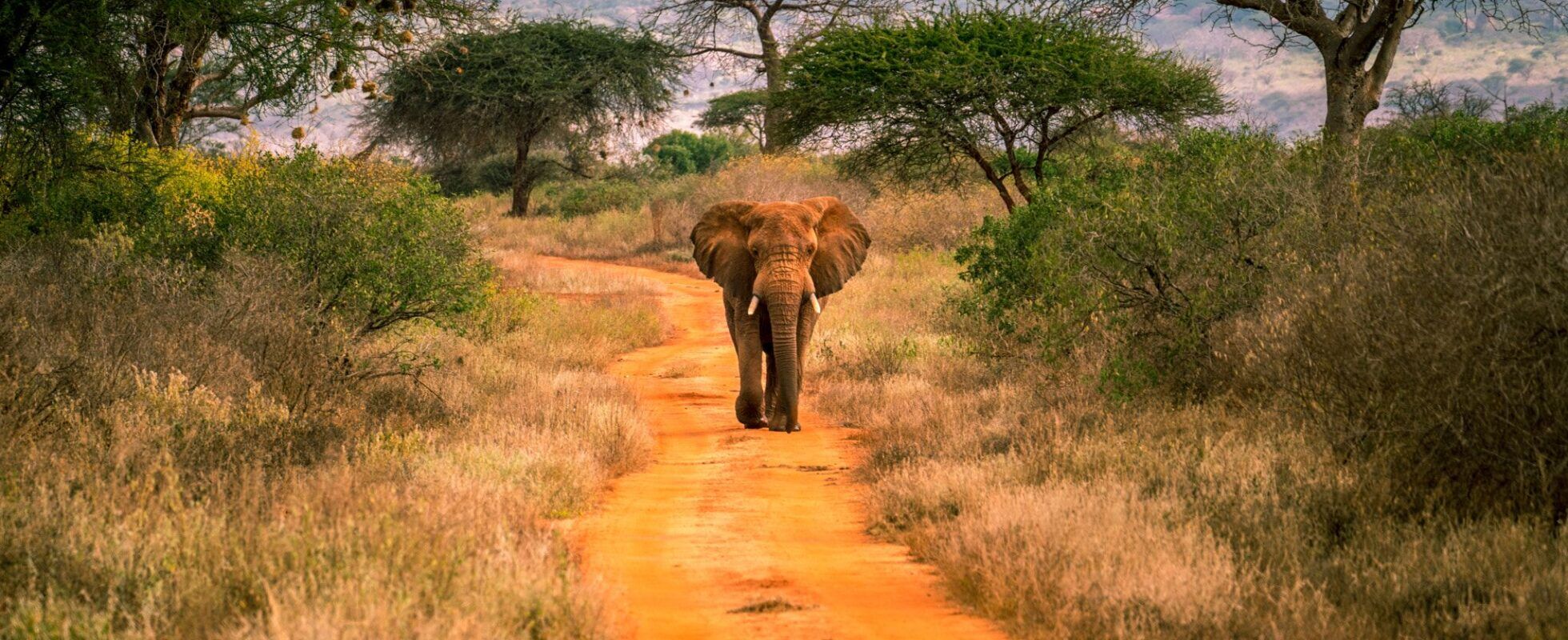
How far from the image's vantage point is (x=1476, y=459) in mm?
7066

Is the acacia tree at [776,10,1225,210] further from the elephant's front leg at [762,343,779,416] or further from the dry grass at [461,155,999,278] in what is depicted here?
the elephant's front leg at [762,343,779,416]

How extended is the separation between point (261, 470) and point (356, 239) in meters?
5.36

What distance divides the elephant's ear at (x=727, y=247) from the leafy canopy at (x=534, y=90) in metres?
32.0

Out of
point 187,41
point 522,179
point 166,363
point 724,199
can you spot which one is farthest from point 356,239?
point 522,179

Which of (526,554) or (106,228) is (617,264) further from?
(526,554)

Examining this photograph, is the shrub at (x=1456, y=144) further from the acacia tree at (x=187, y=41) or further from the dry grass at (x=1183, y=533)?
the acacia tree at (x=187, y=41)

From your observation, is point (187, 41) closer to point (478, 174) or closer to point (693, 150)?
point (478, 174)

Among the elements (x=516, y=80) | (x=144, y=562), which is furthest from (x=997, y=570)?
(x=516, y=80)

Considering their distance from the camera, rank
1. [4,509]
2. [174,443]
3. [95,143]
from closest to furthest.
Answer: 1. [4,509]
2. [174,443]
3. [95,143]

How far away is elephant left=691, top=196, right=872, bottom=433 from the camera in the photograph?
12250 mm

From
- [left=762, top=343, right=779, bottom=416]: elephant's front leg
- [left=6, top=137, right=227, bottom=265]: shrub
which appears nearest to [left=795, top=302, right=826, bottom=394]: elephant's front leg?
[left=762, top=343, right=779, bottom=416]: elephant's front leg

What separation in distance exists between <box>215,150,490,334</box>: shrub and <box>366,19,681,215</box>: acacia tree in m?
31.3

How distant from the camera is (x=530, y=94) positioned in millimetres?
44875

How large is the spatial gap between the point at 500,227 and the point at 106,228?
1093 inches
